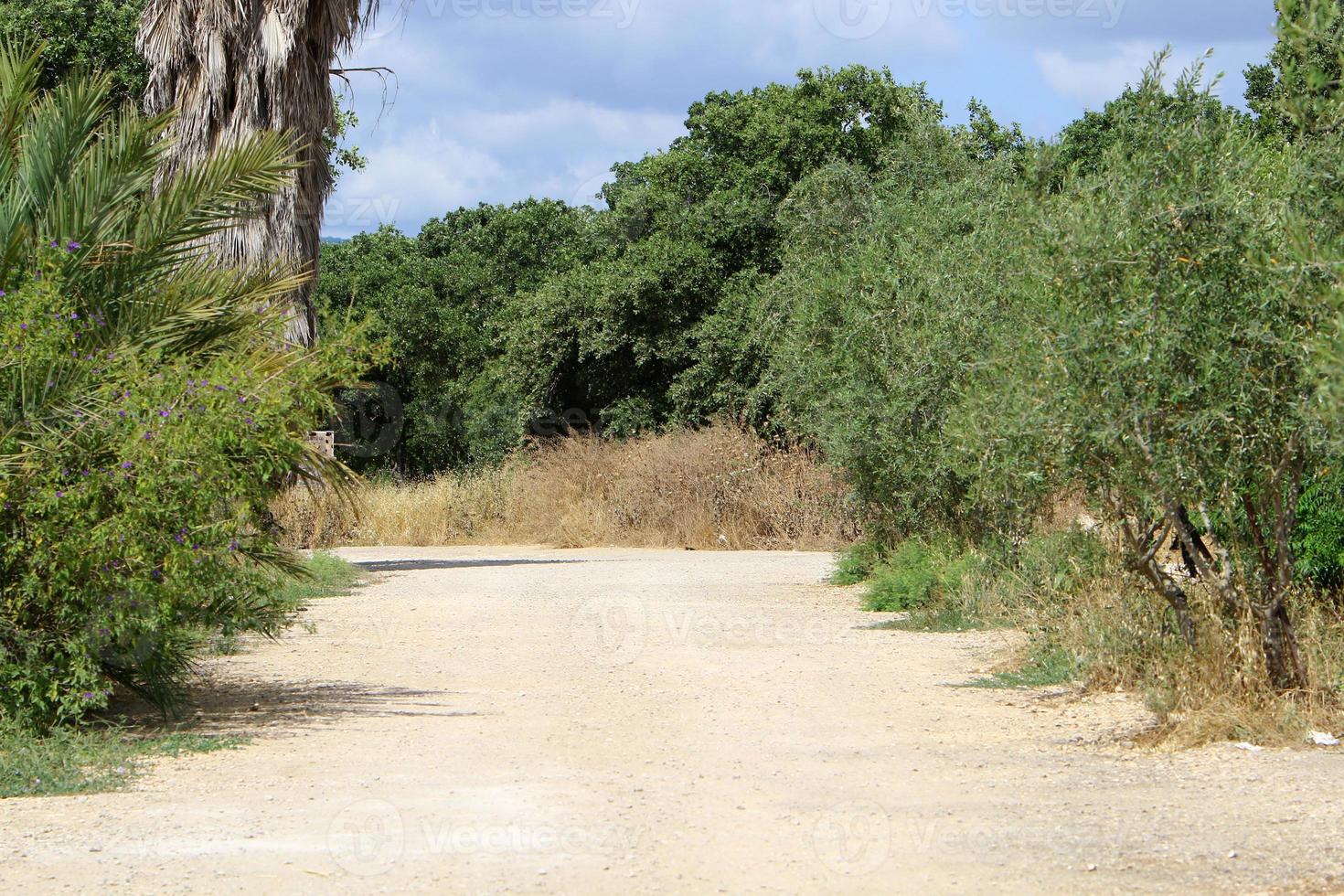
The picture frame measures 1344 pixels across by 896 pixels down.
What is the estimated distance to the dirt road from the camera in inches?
207

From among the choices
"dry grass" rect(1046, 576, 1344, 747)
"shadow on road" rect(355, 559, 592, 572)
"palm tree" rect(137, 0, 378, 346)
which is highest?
"palm tree" rect(137, 0, 378, 346)

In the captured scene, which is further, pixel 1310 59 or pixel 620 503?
pixel 620 503

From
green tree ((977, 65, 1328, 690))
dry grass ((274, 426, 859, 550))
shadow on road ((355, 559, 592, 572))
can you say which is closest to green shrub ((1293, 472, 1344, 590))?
green tree ((977, 65, 1328, 690))

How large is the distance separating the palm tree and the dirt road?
789cm

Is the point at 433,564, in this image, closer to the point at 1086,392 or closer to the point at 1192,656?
the point at 1192,656

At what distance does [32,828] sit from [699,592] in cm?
1058

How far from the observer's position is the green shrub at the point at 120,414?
7152 millimetres

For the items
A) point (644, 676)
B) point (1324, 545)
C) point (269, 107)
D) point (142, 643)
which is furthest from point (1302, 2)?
point (269, 107)

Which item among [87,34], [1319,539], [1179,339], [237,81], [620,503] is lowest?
[620,503]

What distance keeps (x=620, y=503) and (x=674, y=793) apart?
2049 cm

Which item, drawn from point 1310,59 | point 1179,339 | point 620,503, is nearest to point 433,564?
point 620,503

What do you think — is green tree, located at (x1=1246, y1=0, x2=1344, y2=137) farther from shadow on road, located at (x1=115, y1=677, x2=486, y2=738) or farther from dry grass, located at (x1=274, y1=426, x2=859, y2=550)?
dry grass, located at (x1=274, y1=426, x2=859, y2=550)

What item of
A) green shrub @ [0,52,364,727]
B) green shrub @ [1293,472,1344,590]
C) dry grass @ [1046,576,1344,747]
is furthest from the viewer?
green shrub @ [1293,472,1344,590]

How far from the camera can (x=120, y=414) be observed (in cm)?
725
